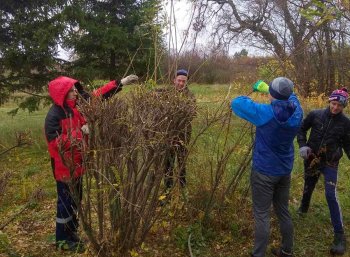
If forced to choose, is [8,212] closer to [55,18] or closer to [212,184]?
[212,184]

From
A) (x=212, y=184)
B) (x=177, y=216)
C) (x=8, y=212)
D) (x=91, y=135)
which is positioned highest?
(x=91, y=135)

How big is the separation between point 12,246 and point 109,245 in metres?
1.33

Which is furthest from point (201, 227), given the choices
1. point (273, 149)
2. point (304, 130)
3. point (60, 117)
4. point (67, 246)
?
point (60, 117)

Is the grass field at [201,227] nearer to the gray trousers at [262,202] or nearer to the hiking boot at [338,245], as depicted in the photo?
the hiking boot at [338,245]

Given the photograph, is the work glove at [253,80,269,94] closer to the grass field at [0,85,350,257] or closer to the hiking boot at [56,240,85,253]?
the grass field at [0,85,350,257]

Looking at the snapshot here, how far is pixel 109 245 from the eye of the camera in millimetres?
3287

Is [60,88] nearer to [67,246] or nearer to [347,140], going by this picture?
[67,246]

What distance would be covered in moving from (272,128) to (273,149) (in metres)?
0.22

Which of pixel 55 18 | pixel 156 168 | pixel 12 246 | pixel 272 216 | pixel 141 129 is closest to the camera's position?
pixel 141 129

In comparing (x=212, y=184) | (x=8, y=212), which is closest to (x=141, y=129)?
(x=212, y=184)

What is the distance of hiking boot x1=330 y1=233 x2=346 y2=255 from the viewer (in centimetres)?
396

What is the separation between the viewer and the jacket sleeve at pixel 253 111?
329 centimetres

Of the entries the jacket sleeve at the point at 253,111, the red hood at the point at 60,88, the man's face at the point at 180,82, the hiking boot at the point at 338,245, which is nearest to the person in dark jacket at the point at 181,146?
the man's face at the point at 180,82

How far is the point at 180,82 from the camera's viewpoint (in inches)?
145
